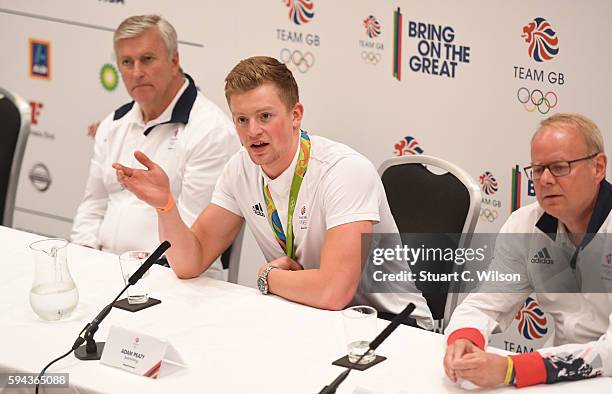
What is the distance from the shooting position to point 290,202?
283 centimetres

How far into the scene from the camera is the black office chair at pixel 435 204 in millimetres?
3012

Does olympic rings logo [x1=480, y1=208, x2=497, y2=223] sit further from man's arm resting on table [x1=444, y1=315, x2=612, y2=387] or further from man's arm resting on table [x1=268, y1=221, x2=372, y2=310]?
man's arm resting on table [x1=444, y1=315, x2=612, y2=387]

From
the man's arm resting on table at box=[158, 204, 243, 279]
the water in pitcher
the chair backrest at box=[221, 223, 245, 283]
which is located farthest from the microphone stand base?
the chair backrest at box=[221, 223, 245, 283]

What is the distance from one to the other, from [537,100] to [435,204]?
808 millimetres

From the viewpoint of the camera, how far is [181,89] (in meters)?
3.69

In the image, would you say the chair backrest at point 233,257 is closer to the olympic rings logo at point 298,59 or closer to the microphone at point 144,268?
the microphone at point 144,268

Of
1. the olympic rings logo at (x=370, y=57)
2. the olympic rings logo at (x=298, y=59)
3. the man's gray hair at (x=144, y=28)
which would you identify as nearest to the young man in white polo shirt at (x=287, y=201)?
the man's gray hair at (x=144, y=28)

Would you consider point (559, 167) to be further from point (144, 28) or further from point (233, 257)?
point (144, 28)

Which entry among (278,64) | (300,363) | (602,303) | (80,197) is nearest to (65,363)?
(300,363)

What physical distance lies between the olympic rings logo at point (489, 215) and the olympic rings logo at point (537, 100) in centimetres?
50

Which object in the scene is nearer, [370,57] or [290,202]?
[290,202]

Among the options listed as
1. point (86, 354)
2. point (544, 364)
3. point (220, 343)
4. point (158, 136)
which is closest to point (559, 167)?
point (544, 364)

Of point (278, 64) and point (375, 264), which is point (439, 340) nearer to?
point (375, 264)

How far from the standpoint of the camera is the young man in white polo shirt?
2.63m
